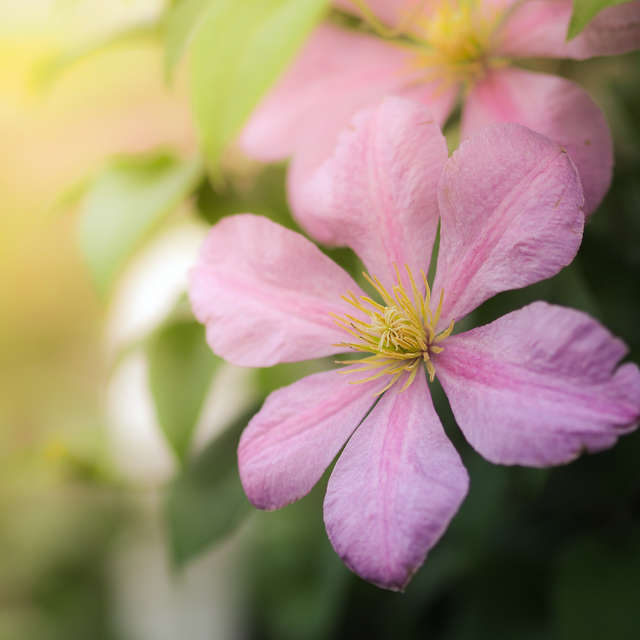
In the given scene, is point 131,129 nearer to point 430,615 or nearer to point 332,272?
point 430,615

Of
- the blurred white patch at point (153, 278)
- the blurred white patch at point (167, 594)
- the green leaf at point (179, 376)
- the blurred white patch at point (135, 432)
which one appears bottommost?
the blurred white patch at point (167, 594)

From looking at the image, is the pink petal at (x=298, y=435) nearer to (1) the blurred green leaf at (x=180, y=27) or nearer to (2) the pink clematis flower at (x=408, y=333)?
(2) the pink clematis flower at (x=408, y=333)

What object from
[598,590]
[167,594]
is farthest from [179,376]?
[167,594]

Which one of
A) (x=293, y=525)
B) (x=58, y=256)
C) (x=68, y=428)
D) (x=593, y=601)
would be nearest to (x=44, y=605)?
(x=68, y=428)

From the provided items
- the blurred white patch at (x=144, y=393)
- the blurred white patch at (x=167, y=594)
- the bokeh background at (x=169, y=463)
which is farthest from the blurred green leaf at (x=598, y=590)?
the blurred white patch at (x=167, y=594)

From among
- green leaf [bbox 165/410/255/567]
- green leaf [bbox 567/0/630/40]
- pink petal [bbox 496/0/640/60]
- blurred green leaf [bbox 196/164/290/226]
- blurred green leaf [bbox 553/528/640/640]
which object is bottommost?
blurred green leaf [bbox 553/528/640/640]

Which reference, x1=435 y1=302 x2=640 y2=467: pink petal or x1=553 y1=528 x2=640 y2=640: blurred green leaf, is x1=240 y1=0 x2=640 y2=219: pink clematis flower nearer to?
x1=435 y1=302 x2=640 y2=467: pink petal

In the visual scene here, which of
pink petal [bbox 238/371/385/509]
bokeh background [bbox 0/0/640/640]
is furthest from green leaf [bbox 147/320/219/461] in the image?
pink petal [bbox 238/371/385/509]
